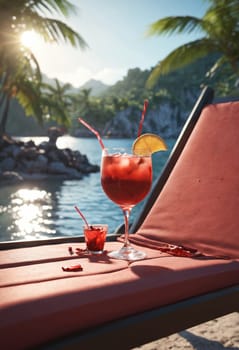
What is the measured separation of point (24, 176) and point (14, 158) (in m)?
1.19

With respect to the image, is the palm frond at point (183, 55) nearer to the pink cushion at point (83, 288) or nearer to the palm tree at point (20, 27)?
the palm tree at point (20, 27)

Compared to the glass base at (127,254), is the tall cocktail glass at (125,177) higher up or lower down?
higher up

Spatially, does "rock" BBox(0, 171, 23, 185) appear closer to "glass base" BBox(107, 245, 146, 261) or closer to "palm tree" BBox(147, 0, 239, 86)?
"palm tree" BBox(147, 0, 239, 86)

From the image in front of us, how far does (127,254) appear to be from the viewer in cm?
125

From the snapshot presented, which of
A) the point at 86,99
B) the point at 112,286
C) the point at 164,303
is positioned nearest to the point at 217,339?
the point at 164,303

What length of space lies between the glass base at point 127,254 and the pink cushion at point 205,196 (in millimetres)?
207

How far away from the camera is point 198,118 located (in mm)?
1899

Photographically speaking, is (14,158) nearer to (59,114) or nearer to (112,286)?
(59,114)

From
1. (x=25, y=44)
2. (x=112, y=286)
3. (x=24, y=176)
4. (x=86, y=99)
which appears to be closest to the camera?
(x=112, y=286)

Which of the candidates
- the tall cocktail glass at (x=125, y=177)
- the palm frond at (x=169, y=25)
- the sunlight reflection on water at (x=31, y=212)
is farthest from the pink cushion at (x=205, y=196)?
the palm frond at (x=169, y=25)

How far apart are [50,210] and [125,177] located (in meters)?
7.44

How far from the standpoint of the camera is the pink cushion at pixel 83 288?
791 millimetres

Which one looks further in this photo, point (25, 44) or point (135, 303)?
point (25, 44)

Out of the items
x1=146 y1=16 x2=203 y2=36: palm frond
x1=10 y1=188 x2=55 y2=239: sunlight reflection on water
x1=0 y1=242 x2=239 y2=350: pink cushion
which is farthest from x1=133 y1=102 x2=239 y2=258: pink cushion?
x1=146 y1=16 x2=203 y2=36: palm frond
